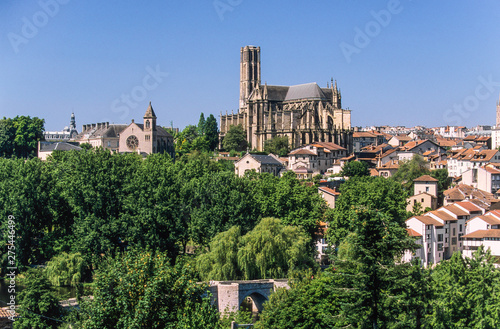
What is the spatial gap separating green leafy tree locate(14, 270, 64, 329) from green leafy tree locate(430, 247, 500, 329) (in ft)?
48.0

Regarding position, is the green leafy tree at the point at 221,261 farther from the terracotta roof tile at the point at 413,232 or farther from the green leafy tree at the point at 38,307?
the terracotta roof tile at the point at 413,232

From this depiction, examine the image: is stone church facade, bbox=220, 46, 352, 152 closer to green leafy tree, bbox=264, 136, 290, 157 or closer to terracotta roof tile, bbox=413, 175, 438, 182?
green leafy tree, bbox=264, 136, 290, 157

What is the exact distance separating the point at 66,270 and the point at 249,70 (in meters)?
85.8

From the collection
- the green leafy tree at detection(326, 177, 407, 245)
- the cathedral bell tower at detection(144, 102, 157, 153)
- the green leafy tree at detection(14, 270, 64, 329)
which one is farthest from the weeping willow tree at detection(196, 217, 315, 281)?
the cathedral bell tower at detection(144, 102, 157, 153)

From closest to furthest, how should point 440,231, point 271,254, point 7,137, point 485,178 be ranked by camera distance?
point 271,254, point 440,231, point 485,178, point 7,137

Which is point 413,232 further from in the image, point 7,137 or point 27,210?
point 7,137

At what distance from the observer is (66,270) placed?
128 ft

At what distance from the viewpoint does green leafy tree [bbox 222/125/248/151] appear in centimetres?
9994

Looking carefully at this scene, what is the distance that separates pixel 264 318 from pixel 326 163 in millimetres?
59766

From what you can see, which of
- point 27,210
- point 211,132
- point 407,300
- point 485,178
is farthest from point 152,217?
point 211,132

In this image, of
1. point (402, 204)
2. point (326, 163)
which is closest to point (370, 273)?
point (402, 204)

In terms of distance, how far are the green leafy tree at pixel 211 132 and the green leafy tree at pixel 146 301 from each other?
7821cm

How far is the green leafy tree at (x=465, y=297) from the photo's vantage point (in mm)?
29328

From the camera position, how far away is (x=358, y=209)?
22781mm
